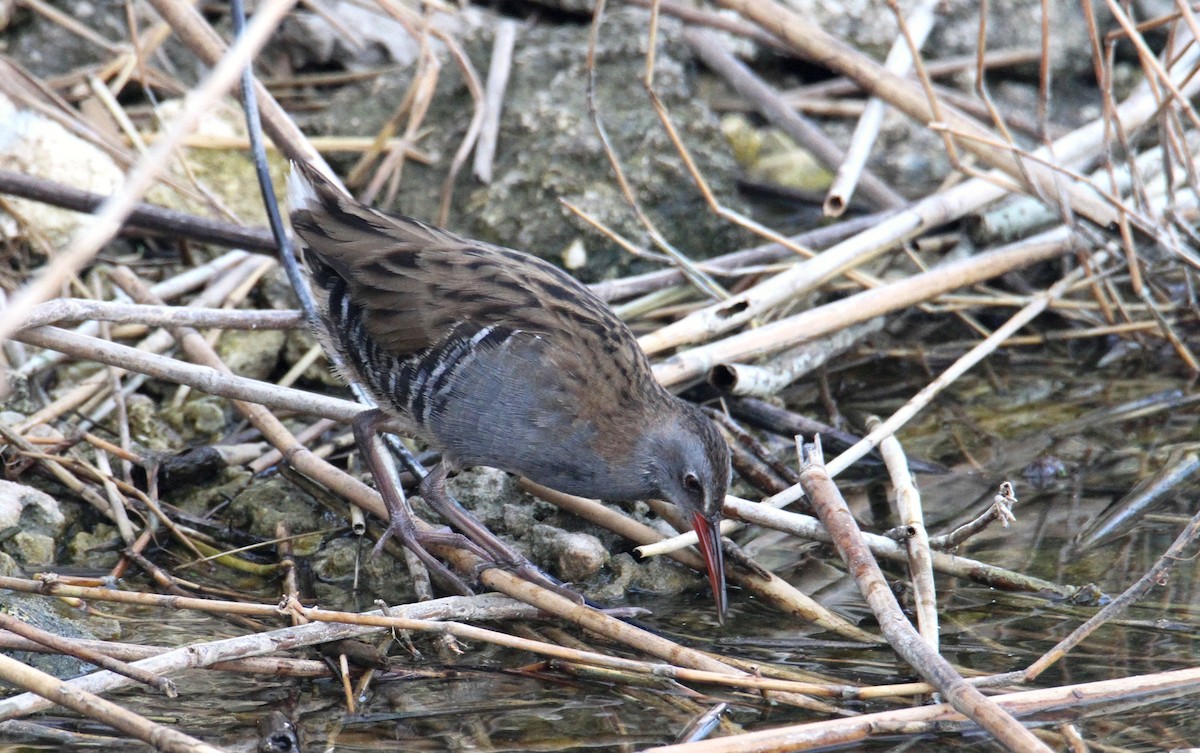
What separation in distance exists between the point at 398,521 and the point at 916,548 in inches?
56.9

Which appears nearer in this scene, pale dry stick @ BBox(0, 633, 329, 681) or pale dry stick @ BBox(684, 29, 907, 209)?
pale dry stick @ BBox(0, 633, 329, 681)

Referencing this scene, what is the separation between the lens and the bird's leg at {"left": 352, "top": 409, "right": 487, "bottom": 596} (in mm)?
3637

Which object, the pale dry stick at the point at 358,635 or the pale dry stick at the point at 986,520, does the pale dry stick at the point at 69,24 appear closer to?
the pale dry stick at the point at 358,635

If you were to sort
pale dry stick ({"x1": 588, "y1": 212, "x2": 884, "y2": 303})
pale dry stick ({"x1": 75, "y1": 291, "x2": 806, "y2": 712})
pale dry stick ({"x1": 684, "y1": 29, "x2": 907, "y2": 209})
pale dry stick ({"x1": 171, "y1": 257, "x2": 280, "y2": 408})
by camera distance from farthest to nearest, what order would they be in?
pale dry stick ({"x1": 684, "y1": 29, "x2": 907, "y2": 209})
pale dry stick ({"x1": 588, "y1": 212, "x2": 884, "y2": 303})
pale dry stick ({"x1": 171, "y1": 257, "x2": 280, "y2": 408})
pale dry stick ({"x1": 75, "y1": 291, "x2": 806, "y2": 712})

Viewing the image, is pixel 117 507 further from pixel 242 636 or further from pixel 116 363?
pixel 242 636

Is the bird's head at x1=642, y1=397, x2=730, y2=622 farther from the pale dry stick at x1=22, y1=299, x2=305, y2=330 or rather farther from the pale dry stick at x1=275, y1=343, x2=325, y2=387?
the pale dry stick at x1=275, y1=343, x2=325, y2=387

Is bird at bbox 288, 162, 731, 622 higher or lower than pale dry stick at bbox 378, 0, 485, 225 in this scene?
lower

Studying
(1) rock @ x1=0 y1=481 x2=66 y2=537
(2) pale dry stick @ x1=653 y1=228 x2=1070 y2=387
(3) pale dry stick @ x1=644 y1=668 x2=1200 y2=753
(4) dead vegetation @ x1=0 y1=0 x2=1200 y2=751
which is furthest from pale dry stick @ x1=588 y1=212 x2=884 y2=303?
(3) pale dry stick @ x1=644 y1=668 x2=1200 y2=753

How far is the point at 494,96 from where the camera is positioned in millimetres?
5625

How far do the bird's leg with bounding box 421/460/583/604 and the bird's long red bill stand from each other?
14.4 inches

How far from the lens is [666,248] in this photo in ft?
15.3

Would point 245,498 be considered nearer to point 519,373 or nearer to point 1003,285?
point 519,373

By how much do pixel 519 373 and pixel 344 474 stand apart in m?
0.74

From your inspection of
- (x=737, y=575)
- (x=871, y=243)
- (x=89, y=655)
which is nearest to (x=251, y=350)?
(x=737, y=575)
